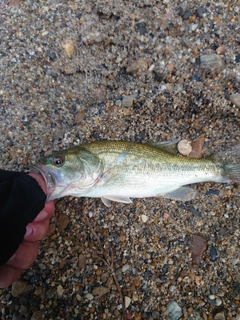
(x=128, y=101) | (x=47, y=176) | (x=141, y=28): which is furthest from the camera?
(x=141, y=28)

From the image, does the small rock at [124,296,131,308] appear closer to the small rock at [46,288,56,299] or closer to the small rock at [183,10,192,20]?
the small rock at [46,288,56,299]

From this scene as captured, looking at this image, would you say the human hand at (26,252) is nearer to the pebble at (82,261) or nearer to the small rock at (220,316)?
the pebble at (82,261)

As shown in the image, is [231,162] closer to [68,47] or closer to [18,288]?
[68,47]

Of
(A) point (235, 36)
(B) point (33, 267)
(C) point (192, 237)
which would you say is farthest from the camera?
(A) point (235, 36)

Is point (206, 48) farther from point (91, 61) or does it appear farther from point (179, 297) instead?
point (179, 297)

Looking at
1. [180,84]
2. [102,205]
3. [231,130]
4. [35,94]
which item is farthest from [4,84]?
[231,130]

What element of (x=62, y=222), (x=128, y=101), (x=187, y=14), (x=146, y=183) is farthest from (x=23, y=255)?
(x=187, y=14)

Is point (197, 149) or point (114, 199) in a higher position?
point (197, 149)
